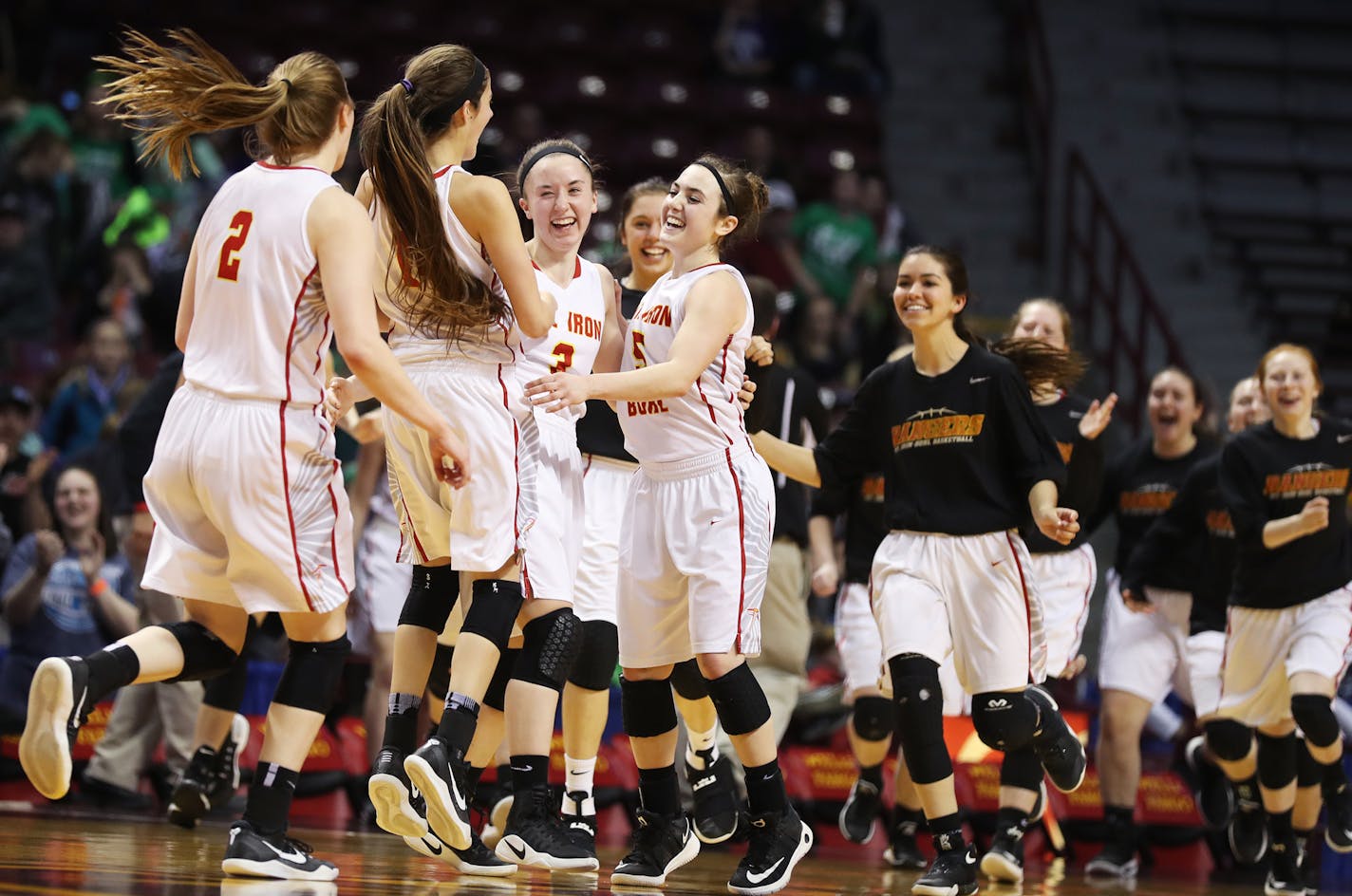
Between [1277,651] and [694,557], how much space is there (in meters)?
3.60

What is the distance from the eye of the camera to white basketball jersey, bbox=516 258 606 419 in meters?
5.57

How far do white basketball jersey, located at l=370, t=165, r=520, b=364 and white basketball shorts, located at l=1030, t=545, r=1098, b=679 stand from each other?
10.5 feet

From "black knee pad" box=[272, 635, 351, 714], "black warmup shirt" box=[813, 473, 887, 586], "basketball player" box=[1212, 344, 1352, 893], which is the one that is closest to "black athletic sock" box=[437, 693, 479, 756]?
"black knee pad" box=[272, 635, 351, 714]

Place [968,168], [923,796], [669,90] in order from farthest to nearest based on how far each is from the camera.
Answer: [968,168], [669,90], [923,796]

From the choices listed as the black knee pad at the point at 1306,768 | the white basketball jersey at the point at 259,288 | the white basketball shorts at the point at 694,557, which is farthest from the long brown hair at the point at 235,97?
the black knee pad at the point at 1306,768

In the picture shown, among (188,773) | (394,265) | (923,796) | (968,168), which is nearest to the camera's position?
(394,265)

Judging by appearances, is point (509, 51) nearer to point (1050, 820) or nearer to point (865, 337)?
point (865, 337)

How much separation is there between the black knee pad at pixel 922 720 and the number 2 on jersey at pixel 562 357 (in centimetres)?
147

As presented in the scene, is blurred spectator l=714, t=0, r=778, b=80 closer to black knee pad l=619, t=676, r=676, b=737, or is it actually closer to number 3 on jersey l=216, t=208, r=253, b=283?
black knee pad l=619, t=676, r=676, b=737

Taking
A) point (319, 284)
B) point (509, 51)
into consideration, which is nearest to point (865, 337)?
point (509, 51)

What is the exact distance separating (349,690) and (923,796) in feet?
13.4

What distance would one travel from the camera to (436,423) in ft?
14.3

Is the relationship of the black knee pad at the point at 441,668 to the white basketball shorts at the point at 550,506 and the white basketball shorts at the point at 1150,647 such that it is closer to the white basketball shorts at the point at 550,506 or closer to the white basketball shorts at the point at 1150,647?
the white basketball shorts at the point at 550,506

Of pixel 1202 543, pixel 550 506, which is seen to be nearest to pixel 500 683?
pixel 550 506
